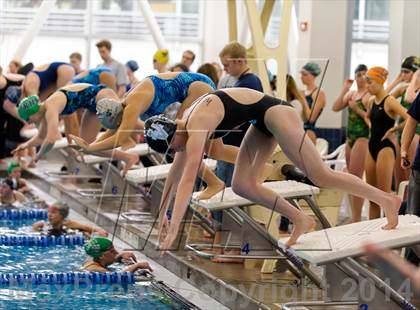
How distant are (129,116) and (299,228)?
1.99m

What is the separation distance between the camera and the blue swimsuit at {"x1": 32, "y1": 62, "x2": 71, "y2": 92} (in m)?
10.4

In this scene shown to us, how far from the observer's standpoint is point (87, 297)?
5781 millimetres

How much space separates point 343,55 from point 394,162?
514 centimetres

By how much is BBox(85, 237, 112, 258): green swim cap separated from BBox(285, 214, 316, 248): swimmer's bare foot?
194 cm

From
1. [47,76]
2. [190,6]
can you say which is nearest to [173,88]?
[47,76]

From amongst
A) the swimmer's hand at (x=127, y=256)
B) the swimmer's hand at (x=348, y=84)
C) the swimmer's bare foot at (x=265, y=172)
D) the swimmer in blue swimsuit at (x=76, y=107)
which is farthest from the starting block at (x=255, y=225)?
the swimmer's hand at (x=348, y=84)

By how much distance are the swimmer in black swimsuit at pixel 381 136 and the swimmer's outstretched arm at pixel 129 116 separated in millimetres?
1688

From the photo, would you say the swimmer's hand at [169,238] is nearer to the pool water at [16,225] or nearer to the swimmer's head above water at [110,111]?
the swimmer's head above water at [110,111]

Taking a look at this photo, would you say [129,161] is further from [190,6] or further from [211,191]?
[190,6]

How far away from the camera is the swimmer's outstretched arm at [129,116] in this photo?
6.33 metres

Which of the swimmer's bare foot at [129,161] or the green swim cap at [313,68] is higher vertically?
the green swim cap at [313,68]

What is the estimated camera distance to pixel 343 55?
40.1 ft

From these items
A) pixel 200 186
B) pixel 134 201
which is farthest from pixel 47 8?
pixel 200 186

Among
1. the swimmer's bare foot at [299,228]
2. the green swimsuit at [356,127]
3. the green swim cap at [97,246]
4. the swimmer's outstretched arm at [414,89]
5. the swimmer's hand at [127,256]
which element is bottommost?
the swimmer's hand at [127,256]
